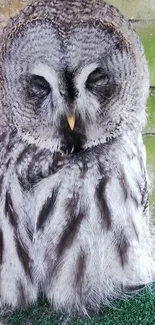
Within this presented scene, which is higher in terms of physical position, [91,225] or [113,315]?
[91,225]

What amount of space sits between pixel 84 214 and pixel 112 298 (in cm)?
27

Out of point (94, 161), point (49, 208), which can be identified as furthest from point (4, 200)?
point (94, 161)

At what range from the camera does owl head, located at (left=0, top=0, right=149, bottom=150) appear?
0.98 m

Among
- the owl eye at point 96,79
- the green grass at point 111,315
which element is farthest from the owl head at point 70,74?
the green grass at point 111,315

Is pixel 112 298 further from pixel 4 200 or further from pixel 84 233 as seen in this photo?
pixel 4 200

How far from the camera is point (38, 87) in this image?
41.1 inches

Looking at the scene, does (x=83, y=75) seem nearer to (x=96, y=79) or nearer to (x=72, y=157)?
(x=96, y=79)

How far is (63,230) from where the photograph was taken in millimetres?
1188

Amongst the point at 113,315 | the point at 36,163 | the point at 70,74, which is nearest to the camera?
the point at 70,74

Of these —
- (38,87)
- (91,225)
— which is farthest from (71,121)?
(91,225)

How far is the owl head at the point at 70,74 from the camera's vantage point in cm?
98

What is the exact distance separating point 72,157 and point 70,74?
239 millimetres

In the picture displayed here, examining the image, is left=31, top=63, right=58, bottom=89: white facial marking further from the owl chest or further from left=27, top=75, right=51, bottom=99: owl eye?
the owl chest

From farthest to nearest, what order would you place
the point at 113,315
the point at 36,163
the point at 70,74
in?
the point at 113,315 < the point at 36,163 < the point at 70,74
